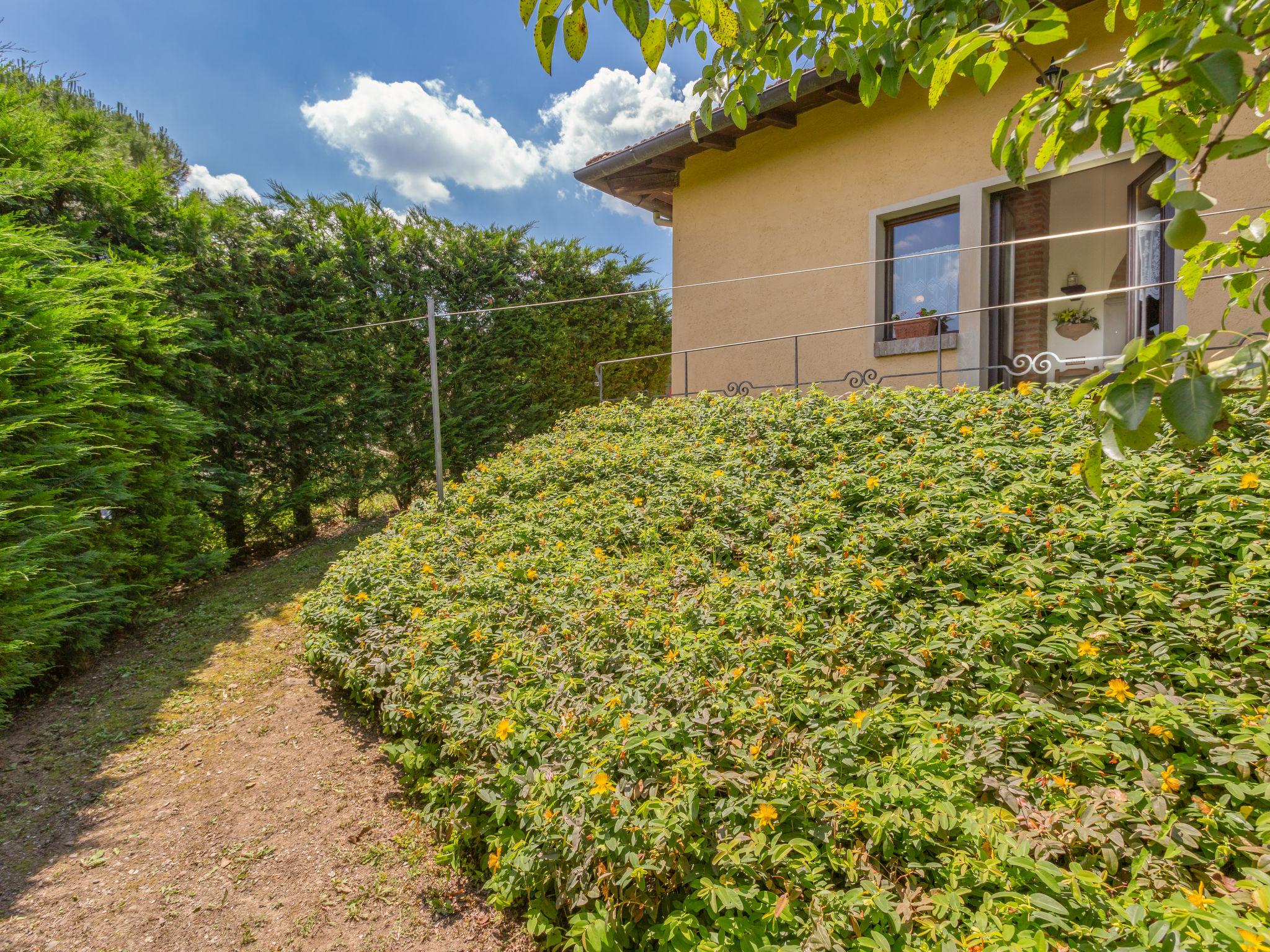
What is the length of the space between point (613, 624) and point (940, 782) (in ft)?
5.20

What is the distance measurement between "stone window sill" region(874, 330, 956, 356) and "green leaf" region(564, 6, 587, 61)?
5777 millimetres

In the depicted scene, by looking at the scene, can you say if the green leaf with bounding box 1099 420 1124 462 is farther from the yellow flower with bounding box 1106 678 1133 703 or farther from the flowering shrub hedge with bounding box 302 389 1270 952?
the yellow flower with bounding box 1106 678 1133 703

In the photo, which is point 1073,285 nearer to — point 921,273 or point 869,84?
point 921,273

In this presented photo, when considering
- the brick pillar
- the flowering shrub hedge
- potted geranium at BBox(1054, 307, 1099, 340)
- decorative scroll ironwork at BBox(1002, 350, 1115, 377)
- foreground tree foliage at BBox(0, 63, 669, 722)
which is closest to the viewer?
the flowering shrub hedge

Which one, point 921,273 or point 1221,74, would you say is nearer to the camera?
point 1221,74

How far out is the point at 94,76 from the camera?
8602mm

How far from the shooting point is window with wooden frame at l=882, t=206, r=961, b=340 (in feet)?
21.5

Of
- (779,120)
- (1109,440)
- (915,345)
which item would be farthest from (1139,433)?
(779,120)

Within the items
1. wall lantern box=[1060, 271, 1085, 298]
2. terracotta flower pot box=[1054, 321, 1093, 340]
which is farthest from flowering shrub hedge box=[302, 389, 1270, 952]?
wall lantern box=[1060, 271, 1085, 298]

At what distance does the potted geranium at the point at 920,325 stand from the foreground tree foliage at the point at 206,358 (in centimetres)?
479

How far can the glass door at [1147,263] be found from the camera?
18.2ft

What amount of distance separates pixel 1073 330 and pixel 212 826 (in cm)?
885

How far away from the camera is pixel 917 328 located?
6668 millimetres

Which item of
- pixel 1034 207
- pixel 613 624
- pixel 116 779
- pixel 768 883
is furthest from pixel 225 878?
pixel 1034 207
